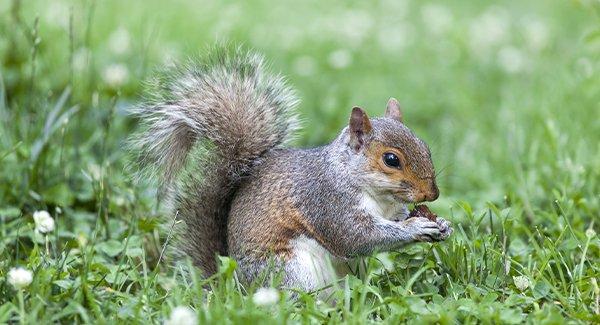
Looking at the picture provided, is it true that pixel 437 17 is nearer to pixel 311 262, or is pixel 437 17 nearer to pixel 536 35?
pixel 536 35

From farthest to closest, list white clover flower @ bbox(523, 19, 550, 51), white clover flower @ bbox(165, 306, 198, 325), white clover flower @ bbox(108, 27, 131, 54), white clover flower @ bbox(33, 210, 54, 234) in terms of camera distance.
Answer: white clover flower @ bbox(523, 19, 550, 51) → white clover flower @ bbox(108, 27, 131, 54) → white clover flower @ bbox(33, 210, 54, 234) → white clover flower @ bbox(165, 306, 198, 325)

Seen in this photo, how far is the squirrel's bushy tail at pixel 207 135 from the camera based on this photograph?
3.40 metres

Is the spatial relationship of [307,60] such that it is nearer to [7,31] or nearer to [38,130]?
[7,31]

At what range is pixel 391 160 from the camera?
320 centimetres

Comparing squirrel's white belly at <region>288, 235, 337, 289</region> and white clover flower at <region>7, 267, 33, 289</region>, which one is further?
squirrel's white belly at <region>288, 235, 337, 289</region>

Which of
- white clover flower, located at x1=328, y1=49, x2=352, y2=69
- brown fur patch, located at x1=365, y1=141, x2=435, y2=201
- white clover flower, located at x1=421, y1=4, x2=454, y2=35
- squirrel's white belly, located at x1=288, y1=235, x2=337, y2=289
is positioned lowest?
white clover flower, located at x1=328, y1=49, x2=352, y2=69

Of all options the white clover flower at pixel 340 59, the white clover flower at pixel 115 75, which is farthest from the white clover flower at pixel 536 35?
the white clover flower at pixel 115 75

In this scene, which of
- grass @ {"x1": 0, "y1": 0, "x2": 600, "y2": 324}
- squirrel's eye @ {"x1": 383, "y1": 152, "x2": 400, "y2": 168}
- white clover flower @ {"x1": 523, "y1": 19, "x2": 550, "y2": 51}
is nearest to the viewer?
grass @ {"x1": 0, "y1": 0, "x2": 600, "y2": 324}

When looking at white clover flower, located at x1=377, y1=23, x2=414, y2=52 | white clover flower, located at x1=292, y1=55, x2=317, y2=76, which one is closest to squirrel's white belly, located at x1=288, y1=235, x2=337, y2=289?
white clover flower, located at x1=292, y1=55, x2=317, y2=76

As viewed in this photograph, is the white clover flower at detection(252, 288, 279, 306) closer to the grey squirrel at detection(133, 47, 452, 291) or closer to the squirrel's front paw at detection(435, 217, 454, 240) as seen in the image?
the grey squirrel at detection(133, 47, 452, 291)

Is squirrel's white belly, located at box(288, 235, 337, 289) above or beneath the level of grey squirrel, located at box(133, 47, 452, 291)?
beneath

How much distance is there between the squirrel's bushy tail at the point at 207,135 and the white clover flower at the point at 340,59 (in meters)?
3.02

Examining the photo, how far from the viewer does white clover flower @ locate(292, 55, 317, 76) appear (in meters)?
6.41

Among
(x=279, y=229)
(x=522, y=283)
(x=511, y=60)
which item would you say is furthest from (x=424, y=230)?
(x=511, y=60)
